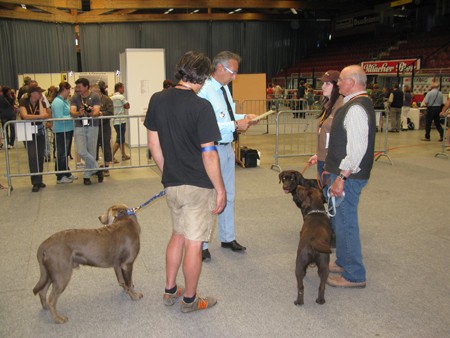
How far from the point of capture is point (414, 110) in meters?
13.5

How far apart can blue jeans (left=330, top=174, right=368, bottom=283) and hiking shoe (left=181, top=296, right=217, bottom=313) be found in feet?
3.58

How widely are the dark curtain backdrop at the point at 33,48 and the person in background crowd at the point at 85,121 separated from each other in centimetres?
1456

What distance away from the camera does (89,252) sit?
281 cm

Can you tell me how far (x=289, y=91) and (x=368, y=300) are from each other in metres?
21.5

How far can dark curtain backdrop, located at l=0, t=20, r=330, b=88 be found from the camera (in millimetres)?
20297

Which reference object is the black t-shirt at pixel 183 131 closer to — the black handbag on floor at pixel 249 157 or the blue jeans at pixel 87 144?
the blue jeans at pixel 87 144

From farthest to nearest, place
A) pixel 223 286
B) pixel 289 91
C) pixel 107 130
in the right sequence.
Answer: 1. pixel 289 91
2. pixel 107 130
3. pixel 223 286

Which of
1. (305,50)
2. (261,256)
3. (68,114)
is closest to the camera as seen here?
(261,256)

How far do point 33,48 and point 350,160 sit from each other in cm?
2141

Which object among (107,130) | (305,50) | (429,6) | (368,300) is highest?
(429,6)

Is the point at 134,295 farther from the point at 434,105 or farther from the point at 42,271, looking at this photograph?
the point at 434,105

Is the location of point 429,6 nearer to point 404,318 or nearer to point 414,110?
point 414,110

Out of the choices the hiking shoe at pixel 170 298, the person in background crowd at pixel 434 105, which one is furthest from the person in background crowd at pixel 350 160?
the person in background crowd at pixel 434 105

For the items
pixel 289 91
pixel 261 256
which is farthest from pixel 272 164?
pixel 289 91
